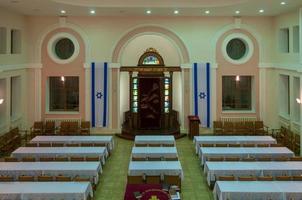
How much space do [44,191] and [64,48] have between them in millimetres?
14416

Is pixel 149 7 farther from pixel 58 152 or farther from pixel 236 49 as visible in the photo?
pixel 58 152

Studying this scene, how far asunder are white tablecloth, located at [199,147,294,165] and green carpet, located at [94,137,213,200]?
88 cm

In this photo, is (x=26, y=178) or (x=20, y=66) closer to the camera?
(x=26, y=178)

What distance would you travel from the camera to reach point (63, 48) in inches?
966

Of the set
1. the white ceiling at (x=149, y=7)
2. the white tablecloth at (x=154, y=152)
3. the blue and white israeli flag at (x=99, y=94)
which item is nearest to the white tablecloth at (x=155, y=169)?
the white tablecloth at (x=154, y=152)

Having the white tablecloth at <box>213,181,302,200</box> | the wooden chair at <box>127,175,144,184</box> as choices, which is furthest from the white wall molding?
the white tablecloth at <box>213,181,302,200</box>

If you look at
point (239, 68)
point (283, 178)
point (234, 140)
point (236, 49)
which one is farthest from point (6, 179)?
point (236, 49)

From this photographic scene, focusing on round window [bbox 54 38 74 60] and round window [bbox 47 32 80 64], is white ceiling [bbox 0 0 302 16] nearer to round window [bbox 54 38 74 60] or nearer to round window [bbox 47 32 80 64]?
round window [bbox 47 32 80 64]

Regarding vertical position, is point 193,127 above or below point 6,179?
above

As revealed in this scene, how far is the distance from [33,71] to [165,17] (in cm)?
835

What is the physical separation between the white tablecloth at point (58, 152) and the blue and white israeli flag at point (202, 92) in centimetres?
844

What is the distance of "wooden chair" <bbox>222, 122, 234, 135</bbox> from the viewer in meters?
23.1

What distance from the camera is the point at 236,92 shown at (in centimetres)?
2512

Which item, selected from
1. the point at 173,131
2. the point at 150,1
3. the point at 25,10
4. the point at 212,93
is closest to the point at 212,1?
the point at 150,1
